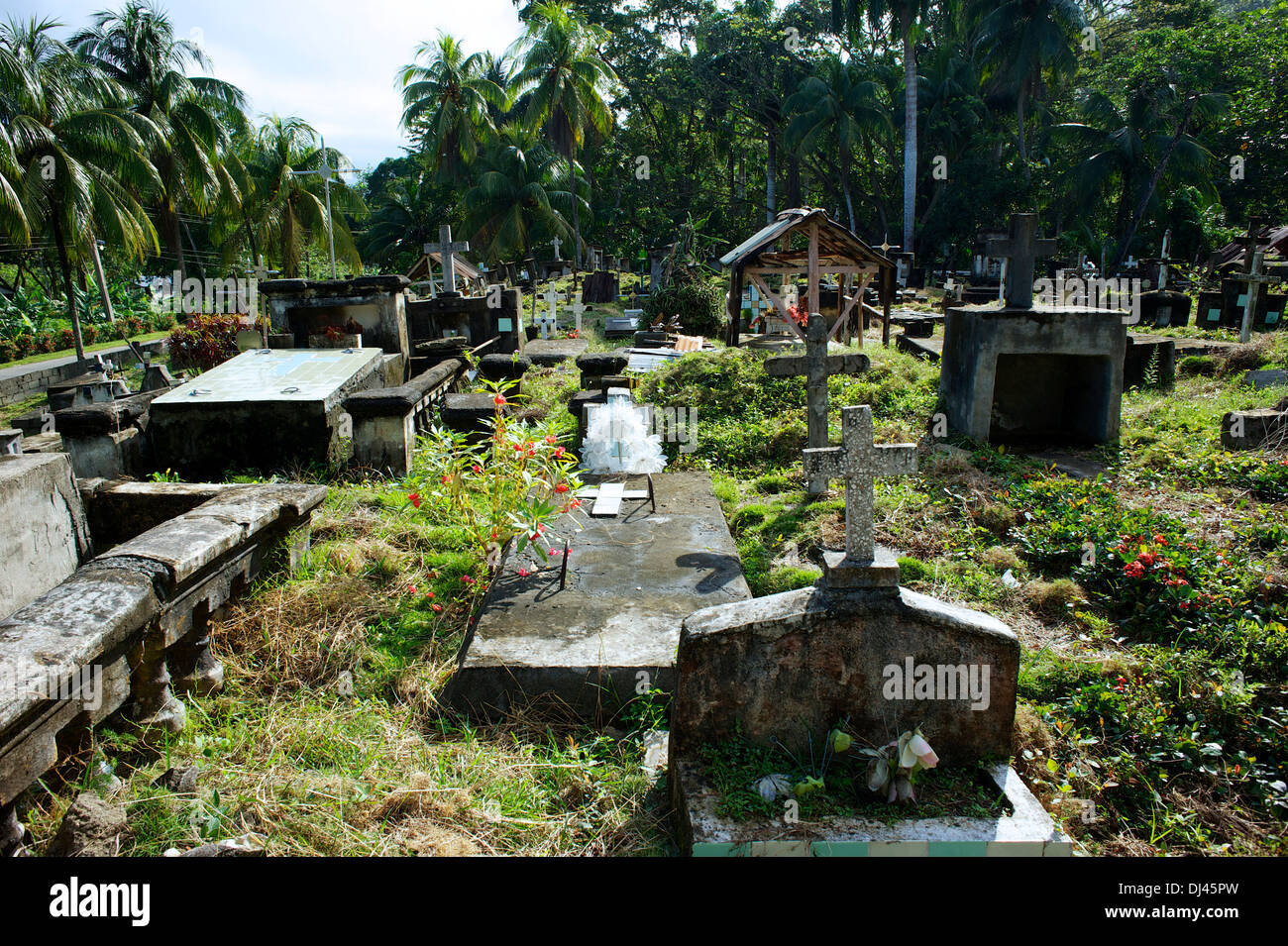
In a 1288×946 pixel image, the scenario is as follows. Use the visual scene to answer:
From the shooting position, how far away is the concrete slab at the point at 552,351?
12062 millimetres

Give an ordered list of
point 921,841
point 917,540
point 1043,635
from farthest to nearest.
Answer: point 917,540
point 1043,635
point 921,841

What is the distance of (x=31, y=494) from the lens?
3688mm

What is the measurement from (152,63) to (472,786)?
90.7 ft

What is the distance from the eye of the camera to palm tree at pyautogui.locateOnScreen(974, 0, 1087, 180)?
27672mm

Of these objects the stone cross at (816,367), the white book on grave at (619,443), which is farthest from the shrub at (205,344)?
the stone cross at (816,367)

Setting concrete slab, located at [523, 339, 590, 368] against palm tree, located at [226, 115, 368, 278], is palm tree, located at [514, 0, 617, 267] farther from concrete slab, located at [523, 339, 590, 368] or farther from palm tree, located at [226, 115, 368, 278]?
concrete slab, located at [523, 339, 590, 368]

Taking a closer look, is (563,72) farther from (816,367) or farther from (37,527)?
(37,527)

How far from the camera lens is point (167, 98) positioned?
23.4 meters

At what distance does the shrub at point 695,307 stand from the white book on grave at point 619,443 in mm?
8062

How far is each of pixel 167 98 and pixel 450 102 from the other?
33.8 ft

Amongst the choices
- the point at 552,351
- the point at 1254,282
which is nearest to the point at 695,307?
the point at 552,351

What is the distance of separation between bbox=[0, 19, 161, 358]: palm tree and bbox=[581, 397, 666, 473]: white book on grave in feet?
46.5
